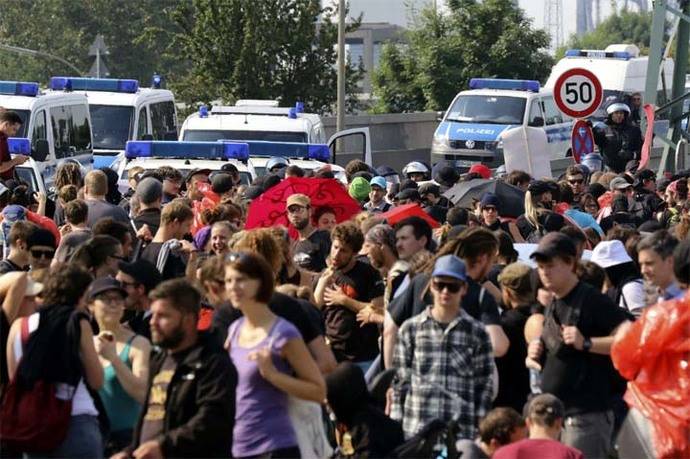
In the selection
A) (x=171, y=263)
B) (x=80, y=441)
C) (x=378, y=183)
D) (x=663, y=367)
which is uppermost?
Answer: (x=378, y=183)

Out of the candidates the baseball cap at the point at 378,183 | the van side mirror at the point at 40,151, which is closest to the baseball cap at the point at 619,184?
the baseball cap at the point at 378,183

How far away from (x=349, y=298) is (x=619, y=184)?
7.34 meters

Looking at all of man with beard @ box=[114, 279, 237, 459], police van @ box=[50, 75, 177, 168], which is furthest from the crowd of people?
police van @ box=[50, 75, 177, 168]

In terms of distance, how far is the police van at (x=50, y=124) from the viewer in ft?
80.3

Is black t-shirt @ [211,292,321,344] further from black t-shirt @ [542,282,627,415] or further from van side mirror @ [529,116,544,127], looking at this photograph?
van side mirror @ [529,116,544,127]

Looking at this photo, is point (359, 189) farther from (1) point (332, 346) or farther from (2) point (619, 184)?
(1) point (332, 346)

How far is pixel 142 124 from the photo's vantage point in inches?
1182

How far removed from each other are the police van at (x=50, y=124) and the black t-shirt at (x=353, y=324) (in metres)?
13.3

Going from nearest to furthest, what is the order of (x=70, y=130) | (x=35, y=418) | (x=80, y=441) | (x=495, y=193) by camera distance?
(x=35, y=418), (x=80, y=441), (x=495, y=193), (x=70, y=130)

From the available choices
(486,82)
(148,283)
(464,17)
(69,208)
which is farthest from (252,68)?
(148,283)

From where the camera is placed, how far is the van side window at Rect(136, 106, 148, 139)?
29656 mm

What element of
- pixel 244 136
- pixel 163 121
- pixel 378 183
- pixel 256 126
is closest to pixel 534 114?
pixel 163 121

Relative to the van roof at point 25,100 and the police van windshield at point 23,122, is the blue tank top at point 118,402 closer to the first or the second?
the police van windshield at point 23,122

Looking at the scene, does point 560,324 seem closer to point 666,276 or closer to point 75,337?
point 666,276
